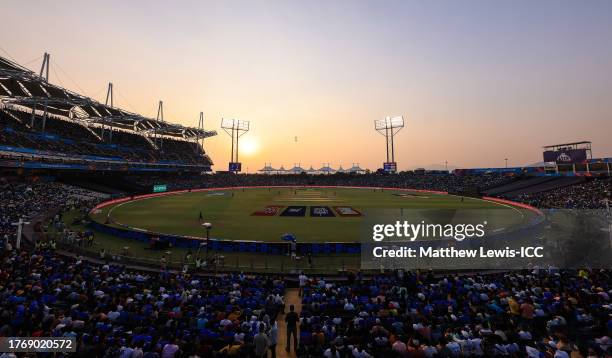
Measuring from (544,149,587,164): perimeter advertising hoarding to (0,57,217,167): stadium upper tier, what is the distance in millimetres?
110851

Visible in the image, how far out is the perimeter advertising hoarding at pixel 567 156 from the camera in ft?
218

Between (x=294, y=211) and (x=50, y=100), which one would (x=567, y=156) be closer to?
(x=294, y=211)

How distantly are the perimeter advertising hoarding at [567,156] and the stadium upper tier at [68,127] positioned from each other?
364 feet

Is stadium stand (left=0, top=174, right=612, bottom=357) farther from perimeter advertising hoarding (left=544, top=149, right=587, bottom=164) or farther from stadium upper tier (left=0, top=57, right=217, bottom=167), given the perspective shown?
perimeter advertising hoarding (left=544, top=149, right=587, bottom=164)

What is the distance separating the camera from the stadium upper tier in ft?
173

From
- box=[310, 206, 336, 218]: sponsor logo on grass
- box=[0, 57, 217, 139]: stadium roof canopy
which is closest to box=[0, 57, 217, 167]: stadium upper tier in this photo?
box=[0, 57, 217, 139]: stadium roof canopy

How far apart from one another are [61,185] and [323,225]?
5837 centimetres

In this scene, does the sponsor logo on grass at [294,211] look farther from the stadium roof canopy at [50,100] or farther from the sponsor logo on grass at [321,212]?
the stadium roof canopy at [50,100]

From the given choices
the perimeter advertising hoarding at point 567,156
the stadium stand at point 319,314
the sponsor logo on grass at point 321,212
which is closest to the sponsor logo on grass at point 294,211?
the sponsor logo on grass at point 321,212

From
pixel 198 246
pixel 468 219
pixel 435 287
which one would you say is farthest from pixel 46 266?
Answer: pixel 468 219

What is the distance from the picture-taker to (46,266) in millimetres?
15625

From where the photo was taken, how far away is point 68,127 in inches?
3108

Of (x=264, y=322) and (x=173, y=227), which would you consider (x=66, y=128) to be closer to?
(x=173, y=227)

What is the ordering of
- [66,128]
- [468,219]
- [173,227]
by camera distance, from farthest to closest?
[66,128], [468,219], [173,227]
